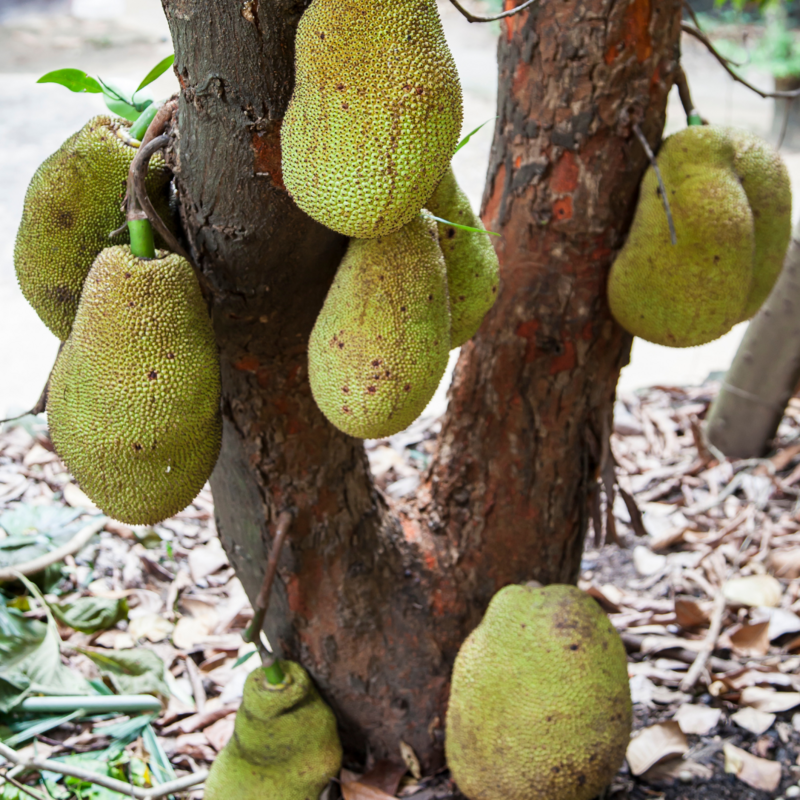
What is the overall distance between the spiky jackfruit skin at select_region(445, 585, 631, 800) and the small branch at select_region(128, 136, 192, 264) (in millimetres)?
761

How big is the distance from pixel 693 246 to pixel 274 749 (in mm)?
948

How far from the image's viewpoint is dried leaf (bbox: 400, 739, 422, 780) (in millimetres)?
1287

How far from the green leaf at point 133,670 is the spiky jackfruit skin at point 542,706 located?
63 centimetres

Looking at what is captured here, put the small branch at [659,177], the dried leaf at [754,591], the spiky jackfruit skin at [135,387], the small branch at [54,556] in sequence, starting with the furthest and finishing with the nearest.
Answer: the dried leaf at [754,591] → the small branch at [54,556] → the small branch at [659,177] → the spiky jackfruit skin at [135,387]

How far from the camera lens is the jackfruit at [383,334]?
747mm

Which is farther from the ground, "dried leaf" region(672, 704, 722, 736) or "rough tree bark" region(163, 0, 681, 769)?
"rough tree bark" region(163, 0, 681, 769)

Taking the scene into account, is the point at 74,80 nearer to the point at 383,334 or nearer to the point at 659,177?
the point at 383,334

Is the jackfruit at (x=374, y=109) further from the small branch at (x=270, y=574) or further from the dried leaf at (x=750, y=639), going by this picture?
the dried leaf at (x=750, y=639)

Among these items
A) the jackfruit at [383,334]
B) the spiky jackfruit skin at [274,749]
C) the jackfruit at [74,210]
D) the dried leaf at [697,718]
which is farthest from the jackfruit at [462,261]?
the dried leaf at [697,718]

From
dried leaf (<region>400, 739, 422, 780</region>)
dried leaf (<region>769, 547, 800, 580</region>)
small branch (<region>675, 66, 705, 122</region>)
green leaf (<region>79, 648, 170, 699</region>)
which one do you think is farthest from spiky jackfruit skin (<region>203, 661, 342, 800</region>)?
dried leaf (<region>769, 547, 800, 580</region>)

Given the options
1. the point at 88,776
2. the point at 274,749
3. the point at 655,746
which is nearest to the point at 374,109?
the point at 274,749

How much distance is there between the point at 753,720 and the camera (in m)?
1.38

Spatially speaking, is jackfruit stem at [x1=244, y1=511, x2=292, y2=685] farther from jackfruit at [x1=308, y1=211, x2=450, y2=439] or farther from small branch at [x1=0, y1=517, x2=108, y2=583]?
small branch at [x1=0, y1=517, x2=108, y2=583]

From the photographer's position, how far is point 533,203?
116cm
